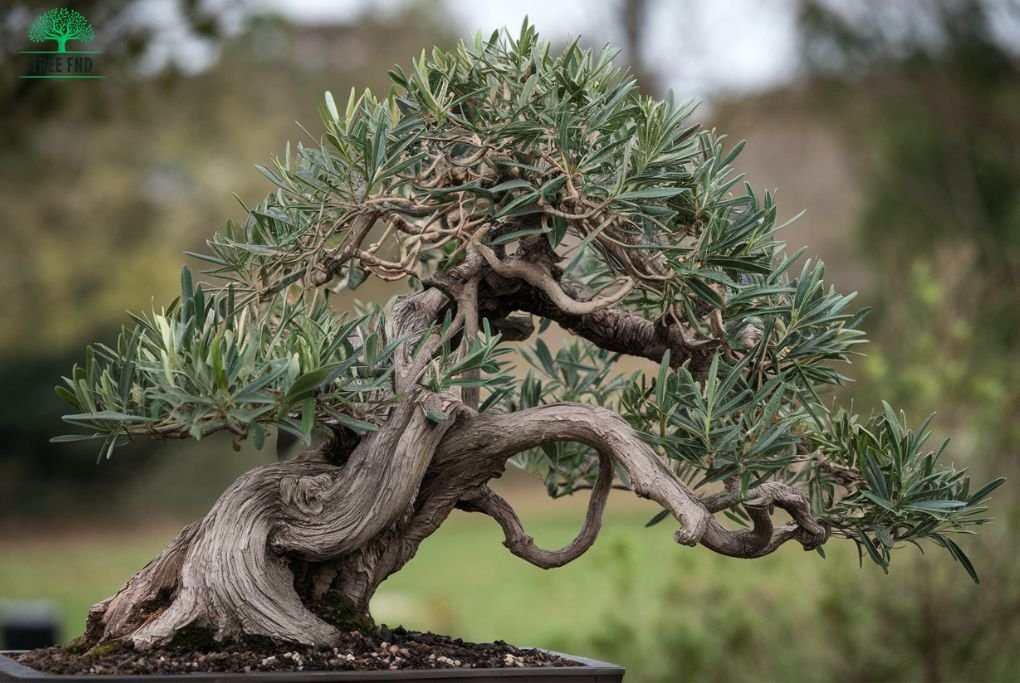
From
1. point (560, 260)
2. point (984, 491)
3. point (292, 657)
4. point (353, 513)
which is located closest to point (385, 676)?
point (292, 657)

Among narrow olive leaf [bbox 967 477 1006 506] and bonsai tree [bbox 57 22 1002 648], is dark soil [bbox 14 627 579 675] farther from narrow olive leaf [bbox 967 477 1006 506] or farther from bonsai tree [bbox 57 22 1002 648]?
narrow olive leaf [bbox 967 477 1006 506]

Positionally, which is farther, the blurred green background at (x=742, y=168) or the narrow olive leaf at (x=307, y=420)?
the blurred green background at (x=742, y=168)

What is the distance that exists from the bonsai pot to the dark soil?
0.04 metres

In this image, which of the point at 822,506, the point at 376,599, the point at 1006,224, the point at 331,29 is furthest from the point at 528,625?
the point at 331,29

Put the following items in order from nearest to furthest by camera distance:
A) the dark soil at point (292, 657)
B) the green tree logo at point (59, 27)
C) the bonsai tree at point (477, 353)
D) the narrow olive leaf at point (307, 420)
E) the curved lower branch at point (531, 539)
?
the narrow olive leaf at point (307, 420), the dark soil at point (292, 657), the bonsai tree at point (477, 353), the curved lower branch at point (531, 539), the green tree logo at point (59, 27)

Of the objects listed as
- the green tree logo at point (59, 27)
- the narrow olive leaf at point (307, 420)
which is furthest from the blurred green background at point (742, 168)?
the narrow olive leaf at point (307, 420)

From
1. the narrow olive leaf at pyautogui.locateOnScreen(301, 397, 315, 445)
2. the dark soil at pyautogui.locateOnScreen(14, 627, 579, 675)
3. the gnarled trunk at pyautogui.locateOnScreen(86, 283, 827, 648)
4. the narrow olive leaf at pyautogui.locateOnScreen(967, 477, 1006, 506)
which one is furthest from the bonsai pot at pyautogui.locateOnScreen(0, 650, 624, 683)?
the narrow olive leaf at pyautogui.locateOnScreen(967, 477, 1006, 506)

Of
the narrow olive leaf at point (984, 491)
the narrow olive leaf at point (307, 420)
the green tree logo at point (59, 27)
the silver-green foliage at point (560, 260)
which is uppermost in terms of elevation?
the green tree logo at point (59, 27)

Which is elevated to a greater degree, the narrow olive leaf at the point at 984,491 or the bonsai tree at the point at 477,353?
the bonsai tree at the point at 477,353

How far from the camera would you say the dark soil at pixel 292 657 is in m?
1.31

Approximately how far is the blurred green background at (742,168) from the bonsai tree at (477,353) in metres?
2.06

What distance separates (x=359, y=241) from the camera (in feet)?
5.02

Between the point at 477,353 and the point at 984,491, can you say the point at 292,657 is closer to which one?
the point at 477,353

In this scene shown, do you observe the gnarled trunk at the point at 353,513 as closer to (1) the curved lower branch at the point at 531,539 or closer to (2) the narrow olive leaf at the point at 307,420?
(1) the curved lower branch at the point at 531,539
